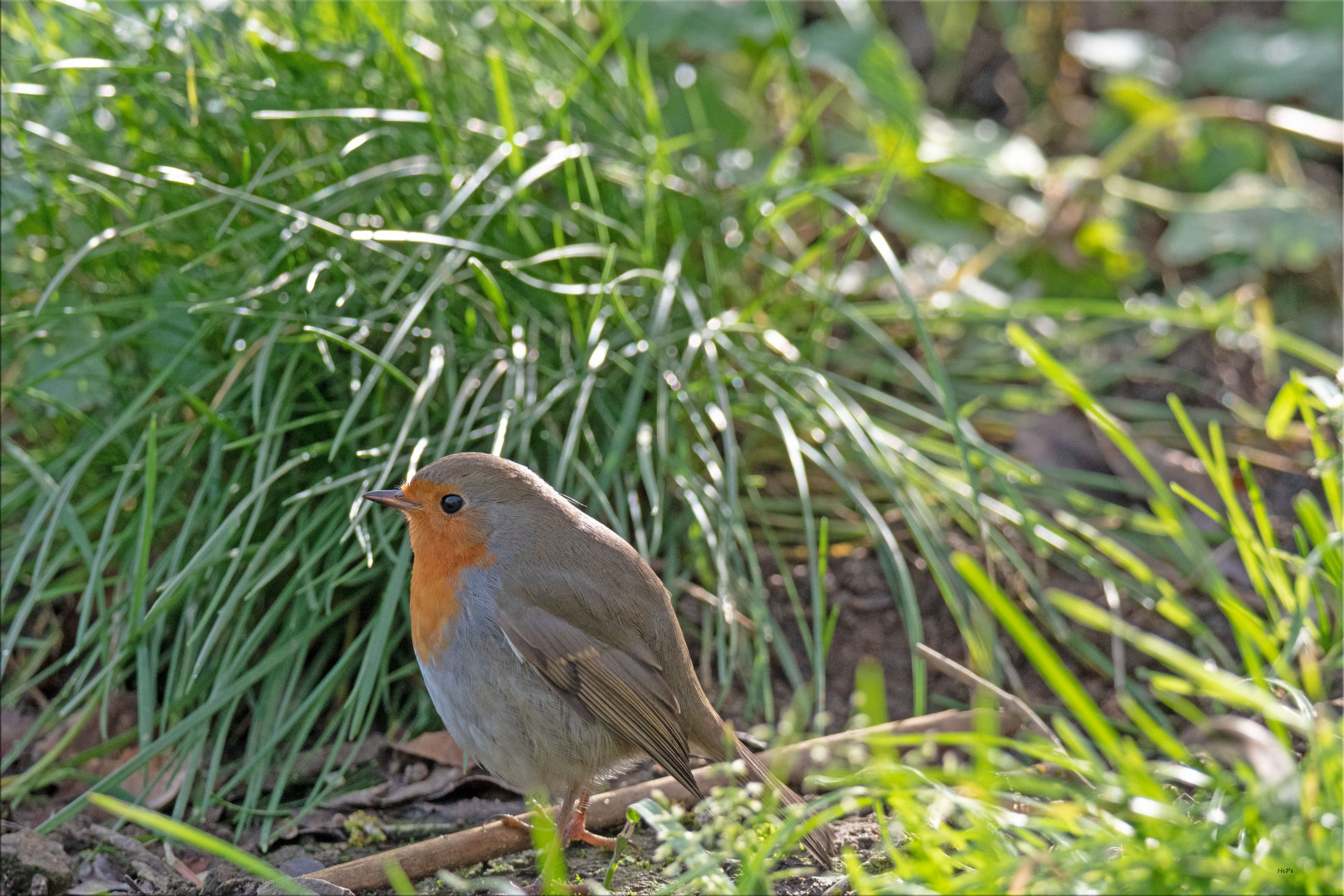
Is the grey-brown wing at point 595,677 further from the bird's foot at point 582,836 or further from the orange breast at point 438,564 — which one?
the bird's foot at point 582,836

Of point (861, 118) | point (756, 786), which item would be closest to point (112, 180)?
point (756, 786)

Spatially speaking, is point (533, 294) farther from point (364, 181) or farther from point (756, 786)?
point (756, 786)

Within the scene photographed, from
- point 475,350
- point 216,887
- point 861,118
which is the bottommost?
point 216,887

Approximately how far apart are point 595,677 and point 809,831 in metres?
0.57

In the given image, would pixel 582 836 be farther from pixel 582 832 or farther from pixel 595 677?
pixel 595 677

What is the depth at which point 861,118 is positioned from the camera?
4.95m

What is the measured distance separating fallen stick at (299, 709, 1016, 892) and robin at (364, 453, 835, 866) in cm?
10

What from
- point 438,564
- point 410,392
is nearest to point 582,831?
point 438,564

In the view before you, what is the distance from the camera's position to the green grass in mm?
2748

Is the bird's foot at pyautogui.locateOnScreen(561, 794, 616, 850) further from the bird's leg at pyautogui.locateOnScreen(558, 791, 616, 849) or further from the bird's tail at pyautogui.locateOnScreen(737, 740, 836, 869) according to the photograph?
the bird's tail at pyautogui.locateOnScreen(737, 740, 836, 869)

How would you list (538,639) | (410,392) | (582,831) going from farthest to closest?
(410,392)
(582,831)
(538,639)

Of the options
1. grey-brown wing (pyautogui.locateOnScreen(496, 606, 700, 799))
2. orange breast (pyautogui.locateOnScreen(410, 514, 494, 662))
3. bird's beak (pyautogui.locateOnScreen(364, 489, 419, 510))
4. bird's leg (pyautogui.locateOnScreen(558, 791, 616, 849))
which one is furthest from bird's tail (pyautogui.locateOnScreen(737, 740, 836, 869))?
bird's beak (pyautogui.locateOnScreen(364, 489, 419, 510))

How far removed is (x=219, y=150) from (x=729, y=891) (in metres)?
2.54

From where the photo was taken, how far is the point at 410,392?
10.5ft
